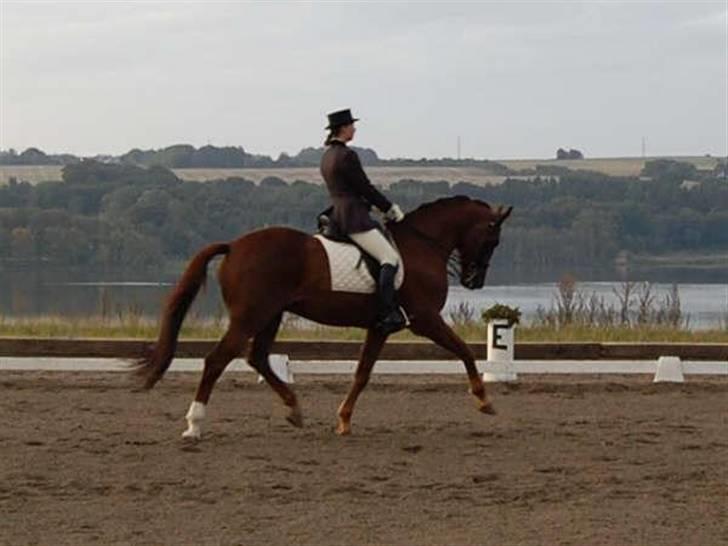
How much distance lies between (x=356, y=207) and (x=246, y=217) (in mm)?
22983

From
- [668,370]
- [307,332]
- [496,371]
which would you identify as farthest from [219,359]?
[307,332]

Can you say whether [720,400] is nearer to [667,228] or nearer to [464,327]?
[464,327]

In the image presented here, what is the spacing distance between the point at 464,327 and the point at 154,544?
12.1 metres

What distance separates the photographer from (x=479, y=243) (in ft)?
40.0

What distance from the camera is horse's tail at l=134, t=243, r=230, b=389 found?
36.9 ft

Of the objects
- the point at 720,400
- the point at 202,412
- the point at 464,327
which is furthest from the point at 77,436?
the point at 464,327

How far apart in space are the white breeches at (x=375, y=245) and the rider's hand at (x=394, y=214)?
0.37m

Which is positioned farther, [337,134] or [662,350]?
[662,350]

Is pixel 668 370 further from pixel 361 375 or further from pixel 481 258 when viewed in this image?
pixel 361 375

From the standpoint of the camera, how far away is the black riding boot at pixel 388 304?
Answer: 37.0 feet

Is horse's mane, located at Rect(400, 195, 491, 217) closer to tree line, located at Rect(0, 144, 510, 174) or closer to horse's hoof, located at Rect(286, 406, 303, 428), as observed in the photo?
horse's hoof, located at Rect(286, 406, 303, 428)

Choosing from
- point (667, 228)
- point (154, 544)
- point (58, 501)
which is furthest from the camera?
point (667, 228)

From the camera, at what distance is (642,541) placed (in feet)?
25.1

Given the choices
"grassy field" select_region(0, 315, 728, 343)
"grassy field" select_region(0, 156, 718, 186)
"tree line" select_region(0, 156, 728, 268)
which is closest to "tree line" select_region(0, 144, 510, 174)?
"grassy field" select_region(0, 156, 718, 186)
